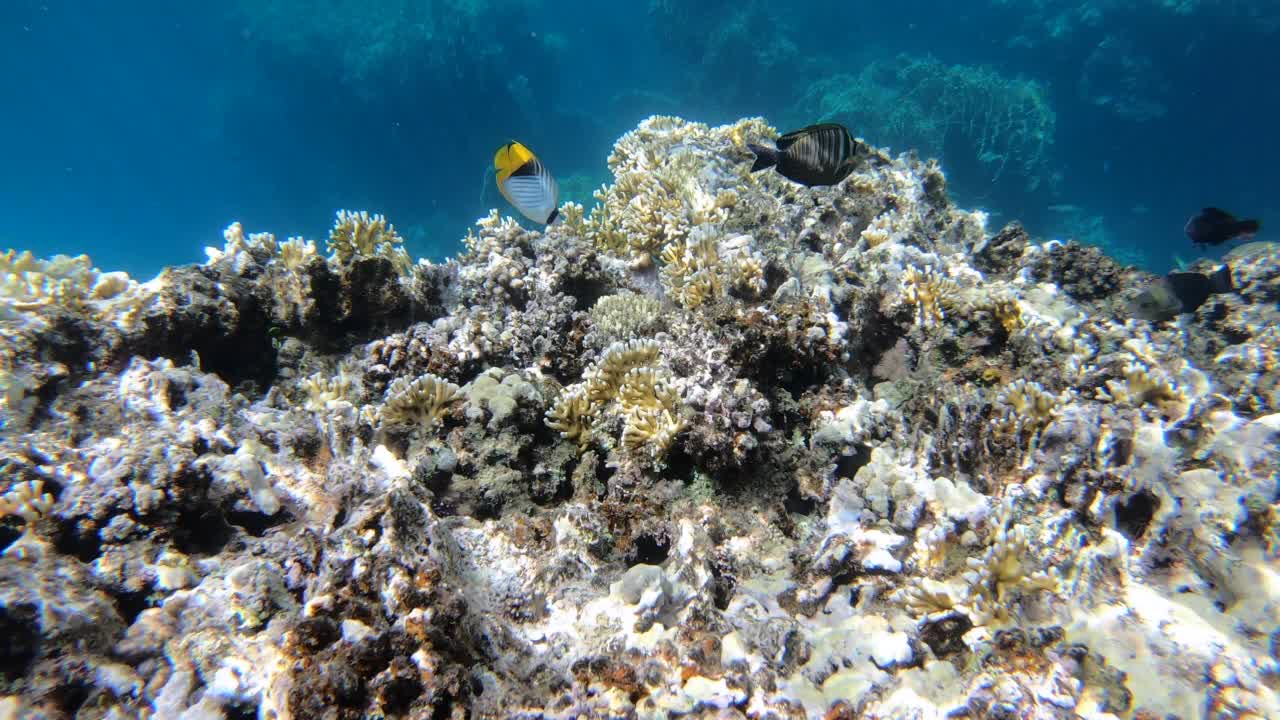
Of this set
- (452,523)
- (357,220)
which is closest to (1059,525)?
(452,523)

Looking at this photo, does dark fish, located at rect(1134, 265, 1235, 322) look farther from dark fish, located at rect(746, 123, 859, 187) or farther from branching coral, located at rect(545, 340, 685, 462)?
branching coral, located at rect(545, 340, 685, 462)

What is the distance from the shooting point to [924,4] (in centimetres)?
4581

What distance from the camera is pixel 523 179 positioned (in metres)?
3.74

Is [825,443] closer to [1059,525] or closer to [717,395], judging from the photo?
[717,395]

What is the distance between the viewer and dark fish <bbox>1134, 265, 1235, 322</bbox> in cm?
511

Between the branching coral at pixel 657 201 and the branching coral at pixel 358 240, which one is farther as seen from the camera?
the branching coral at pixel 657 201

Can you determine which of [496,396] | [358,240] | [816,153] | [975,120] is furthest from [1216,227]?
[975,120]

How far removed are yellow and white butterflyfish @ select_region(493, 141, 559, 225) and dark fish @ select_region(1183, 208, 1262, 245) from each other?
6.69 metres

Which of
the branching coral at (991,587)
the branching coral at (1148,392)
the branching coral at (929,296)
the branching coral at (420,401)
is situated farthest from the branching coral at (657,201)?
the branching coral at (991,587)

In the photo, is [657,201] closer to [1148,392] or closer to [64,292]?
[1148,392]

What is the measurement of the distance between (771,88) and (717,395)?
31.9m

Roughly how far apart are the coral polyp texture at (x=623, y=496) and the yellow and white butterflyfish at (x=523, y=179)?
93 cm

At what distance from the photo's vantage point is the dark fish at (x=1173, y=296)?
511 cm

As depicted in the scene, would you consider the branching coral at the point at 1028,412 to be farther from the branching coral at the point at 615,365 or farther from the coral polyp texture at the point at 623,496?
the branching coral at the point at 615,365
